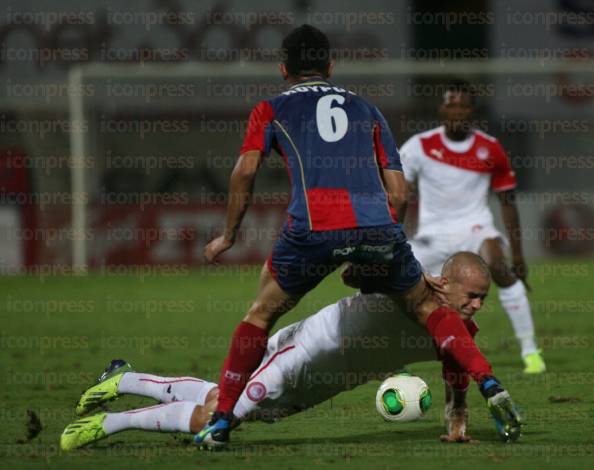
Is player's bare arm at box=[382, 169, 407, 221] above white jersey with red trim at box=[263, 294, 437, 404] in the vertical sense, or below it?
above

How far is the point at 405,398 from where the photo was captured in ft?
18.9

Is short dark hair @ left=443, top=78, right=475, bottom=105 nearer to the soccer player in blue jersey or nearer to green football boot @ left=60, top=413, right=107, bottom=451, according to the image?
the soccer player in blue jersey

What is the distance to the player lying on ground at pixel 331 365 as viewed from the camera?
5215 mm

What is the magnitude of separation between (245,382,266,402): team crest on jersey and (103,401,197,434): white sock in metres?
0.25

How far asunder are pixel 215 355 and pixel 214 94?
1191 centimetres

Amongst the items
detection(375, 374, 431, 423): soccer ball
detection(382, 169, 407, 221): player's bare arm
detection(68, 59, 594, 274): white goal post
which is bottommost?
detection(375, 374, 431, 423): soccer ball

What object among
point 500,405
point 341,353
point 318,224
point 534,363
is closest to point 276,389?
point 341,353

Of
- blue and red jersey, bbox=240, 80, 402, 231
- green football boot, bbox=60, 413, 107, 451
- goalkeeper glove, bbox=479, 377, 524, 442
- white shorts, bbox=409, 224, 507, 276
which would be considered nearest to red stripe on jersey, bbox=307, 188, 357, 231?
blue and red jersey, bbox=240, 80, 402, 231

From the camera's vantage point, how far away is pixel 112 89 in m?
20.5

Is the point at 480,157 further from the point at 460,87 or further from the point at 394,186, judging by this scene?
the point at 394,186

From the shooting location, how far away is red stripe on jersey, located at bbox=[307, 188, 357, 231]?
201 inches

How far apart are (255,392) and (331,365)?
374 mm

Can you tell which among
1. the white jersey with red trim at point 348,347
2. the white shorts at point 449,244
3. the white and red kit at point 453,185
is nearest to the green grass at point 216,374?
the white jersey with red trim at point 348,347

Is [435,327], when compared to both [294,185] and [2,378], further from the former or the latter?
[2,378]
